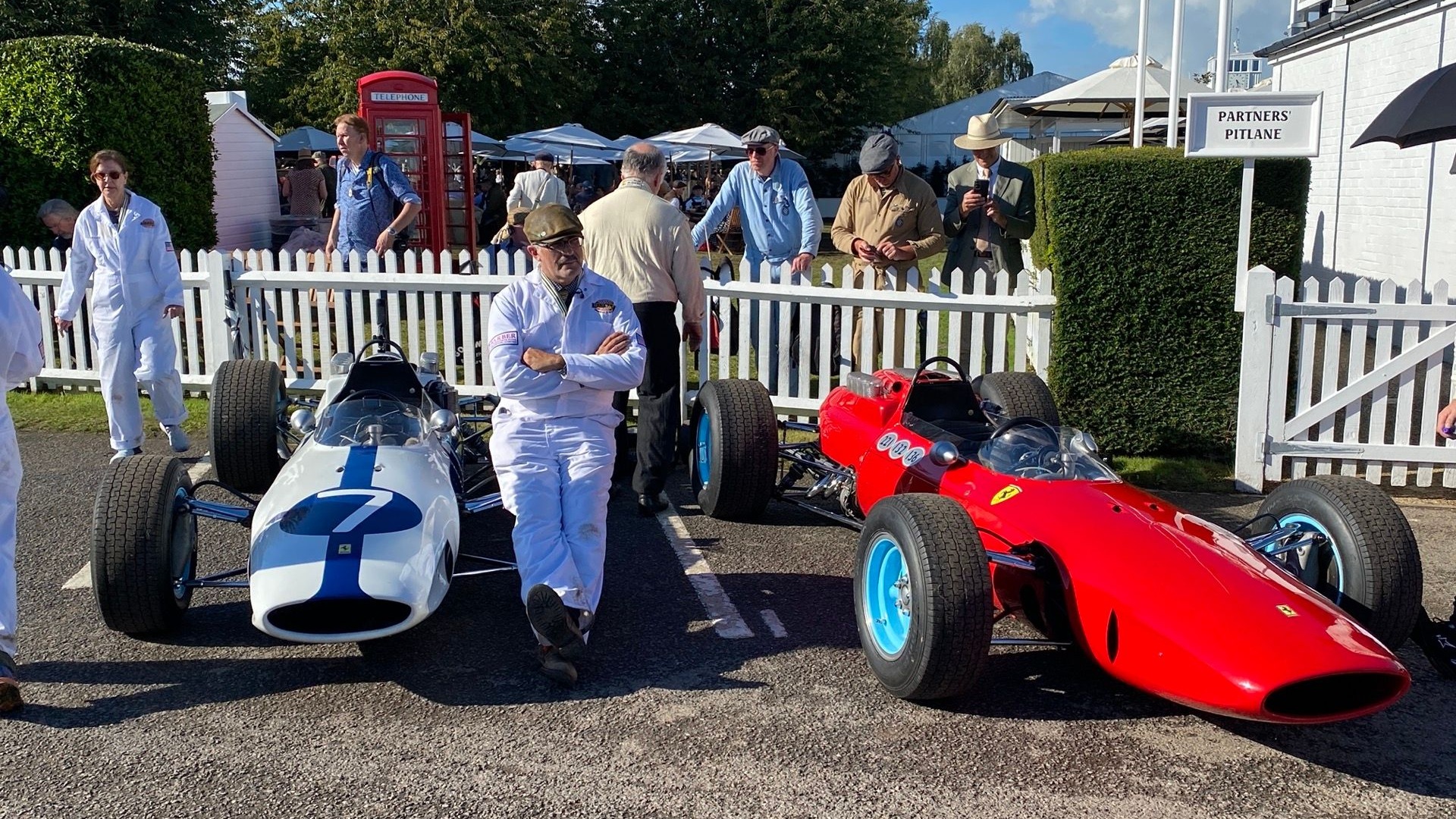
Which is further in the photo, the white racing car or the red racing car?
the white racing car

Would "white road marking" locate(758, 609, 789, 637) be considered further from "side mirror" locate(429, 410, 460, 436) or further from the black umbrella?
the black umbrella

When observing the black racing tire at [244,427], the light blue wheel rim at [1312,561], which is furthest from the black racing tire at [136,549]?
the light blue wheel rim at [1312,561]

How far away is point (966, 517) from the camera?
4.27 metres

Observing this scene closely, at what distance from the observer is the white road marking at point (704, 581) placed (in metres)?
5.15

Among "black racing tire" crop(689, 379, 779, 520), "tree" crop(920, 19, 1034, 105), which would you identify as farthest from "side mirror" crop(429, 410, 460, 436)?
"tree" crop(920, 19, 1034, 105)

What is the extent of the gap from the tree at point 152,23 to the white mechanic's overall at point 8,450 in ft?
71.3

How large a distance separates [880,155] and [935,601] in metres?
5.06

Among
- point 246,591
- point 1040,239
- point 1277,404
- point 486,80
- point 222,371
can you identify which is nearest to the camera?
point 246,591

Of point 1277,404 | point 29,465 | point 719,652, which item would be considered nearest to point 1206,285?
point 1277,404

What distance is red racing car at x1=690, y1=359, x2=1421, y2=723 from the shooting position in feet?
12.1

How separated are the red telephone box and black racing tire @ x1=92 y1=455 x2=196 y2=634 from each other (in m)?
12.5

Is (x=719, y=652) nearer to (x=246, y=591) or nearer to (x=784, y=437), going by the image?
(x=246, y=591)

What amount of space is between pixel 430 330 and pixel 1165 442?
17.7ft

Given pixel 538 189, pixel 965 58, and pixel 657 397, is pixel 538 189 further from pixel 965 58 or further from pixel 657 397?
pixel 965 58
